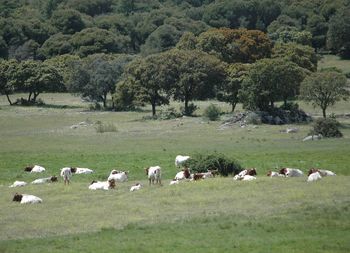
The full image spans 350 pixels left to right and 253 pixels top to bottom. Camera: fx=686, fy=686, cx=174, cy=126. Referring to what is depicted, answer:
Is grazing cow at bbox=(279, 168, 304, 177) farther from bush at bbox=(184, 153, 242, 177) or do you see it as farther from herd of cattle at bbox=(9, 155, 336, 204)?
bush at bbox=(184, 153, 242, 177)

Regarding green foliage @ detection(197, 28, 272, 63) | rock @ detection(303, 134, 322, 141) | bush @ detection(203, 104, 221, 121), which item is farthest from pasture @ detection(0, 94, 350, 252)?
green foliage @ detection(197, 28, 272, 63)

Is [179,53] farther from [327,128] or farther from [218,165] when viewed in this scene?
[218,165]

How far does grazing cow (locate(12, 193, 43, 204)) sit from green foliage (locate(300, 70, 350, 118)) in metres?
49.5

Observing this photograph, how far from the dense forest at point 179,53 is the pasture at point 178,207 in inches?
1266

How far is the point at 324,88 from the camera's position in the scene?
73438 mm

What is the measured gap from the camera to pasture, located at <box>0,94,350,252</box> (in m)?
20.8

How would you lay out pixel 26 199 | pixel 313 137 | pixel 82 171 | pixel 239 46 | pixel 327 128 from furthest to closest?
pixel 239 46 < pixel 327 128 < pixel 313 137 < pixel 82 171 < pixel 26 199

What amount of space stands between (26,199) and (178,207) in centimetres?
671

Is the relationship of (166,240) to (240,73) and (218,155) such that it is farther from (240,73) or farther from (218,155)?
(240,73)

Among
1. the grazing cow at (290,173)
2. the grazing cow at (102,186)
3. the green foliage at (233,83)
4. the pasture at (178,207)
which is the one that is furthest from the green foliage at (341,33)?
the grazing cow at (102,186)

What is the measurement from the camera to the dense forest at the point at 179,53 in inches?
3403

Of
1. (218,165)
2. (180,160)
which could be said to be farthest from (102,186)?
(180,160)

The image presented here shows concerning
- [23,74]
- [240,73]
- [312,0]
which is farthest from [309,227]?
[312,0]

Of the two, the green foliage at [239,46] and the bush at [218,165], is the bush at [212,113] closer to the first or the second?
the green foliage at [239,46]
